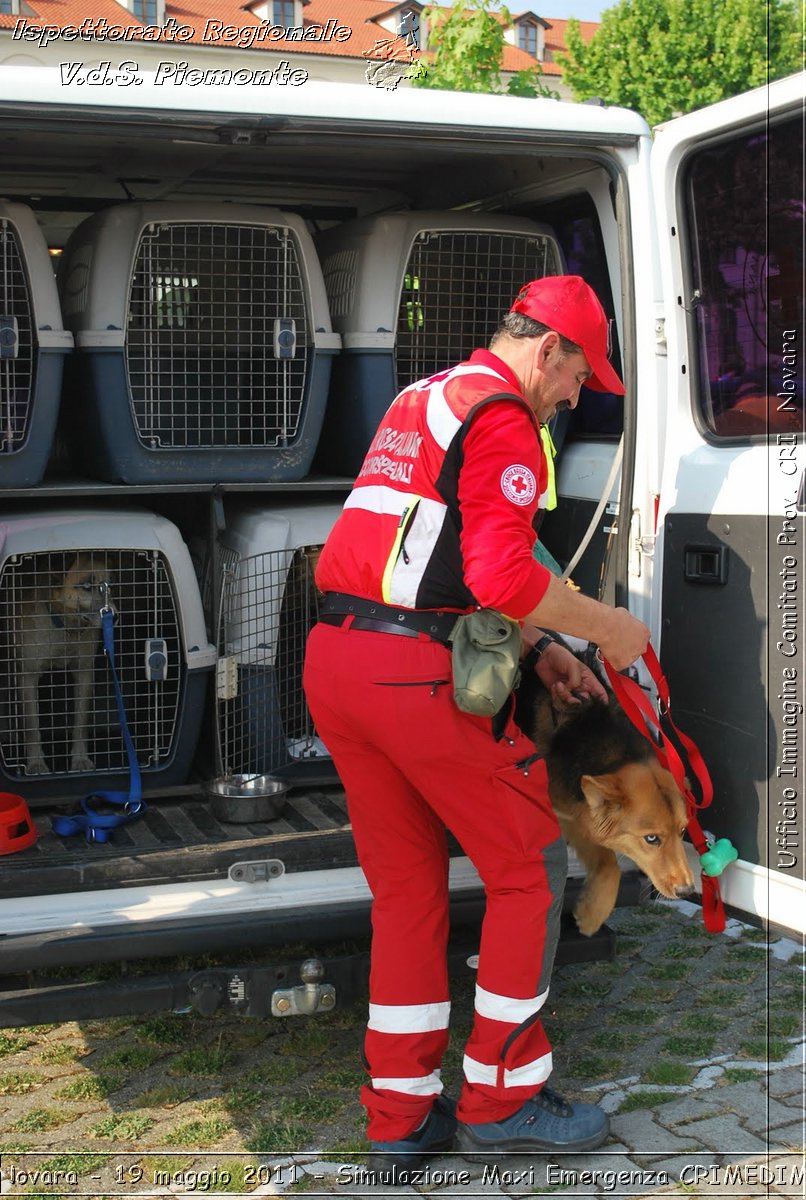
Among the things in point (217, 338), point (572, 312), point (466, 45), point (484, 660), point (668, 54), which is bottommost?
point (484, 660)

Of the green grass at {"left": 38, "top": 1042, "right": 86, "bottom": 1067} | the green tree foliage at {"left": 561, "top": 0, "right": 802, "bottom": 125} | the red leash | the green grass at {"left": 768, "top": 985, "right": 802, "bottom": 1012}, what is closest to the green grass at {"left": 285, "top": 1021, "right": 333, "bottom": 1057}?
the green grass at {"left": 38, "top": 1042, "right": 86, "bottom": 1067}

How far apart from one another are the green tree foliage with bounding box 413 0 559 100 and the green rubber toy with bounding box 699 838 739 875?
580 cm

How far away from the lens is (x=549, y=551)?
4066mm

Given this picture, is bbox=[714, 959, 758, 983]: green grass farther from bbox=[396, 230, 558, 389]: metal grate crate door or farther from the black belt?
bbox=[396, 230, 558, 389]: metal grate crate door

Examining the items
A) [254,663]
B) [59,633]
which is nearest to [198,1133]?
[254,663]

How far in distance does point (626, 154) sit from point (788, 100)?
66 cm

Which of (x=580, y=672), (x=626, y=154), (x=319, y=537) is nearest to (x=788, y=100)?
(x=626, y=154)

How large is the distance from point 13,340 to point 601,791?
2.28 meters

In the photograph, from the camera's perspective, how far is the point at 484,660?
8.87 ft

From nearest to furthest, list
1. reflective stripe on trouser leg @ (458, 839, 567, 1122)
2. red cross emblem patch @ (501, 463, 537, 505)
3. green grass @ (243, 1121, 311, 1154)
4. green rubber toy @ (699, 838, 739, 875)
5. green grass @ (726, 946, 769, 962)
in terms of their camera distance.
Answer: red cross emblem patch @ (501, 463, 537, 505), reflective stripe on trouser leg @ (458, 839, 567, 1122), green rubber toy @ (699, 838, 739, 875), green grass @ (243, 1121, 311, 1154), green grass @ (726, 946, 769, 962)

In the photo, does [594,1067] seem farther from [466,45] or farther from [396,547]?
[466,45]

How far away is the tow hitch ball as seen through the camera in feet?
10.2

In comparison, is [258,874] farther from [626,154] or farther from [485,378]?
[626,154]

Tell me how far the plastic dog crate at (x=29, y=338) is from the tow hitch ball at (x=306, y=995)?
1.81 metres
